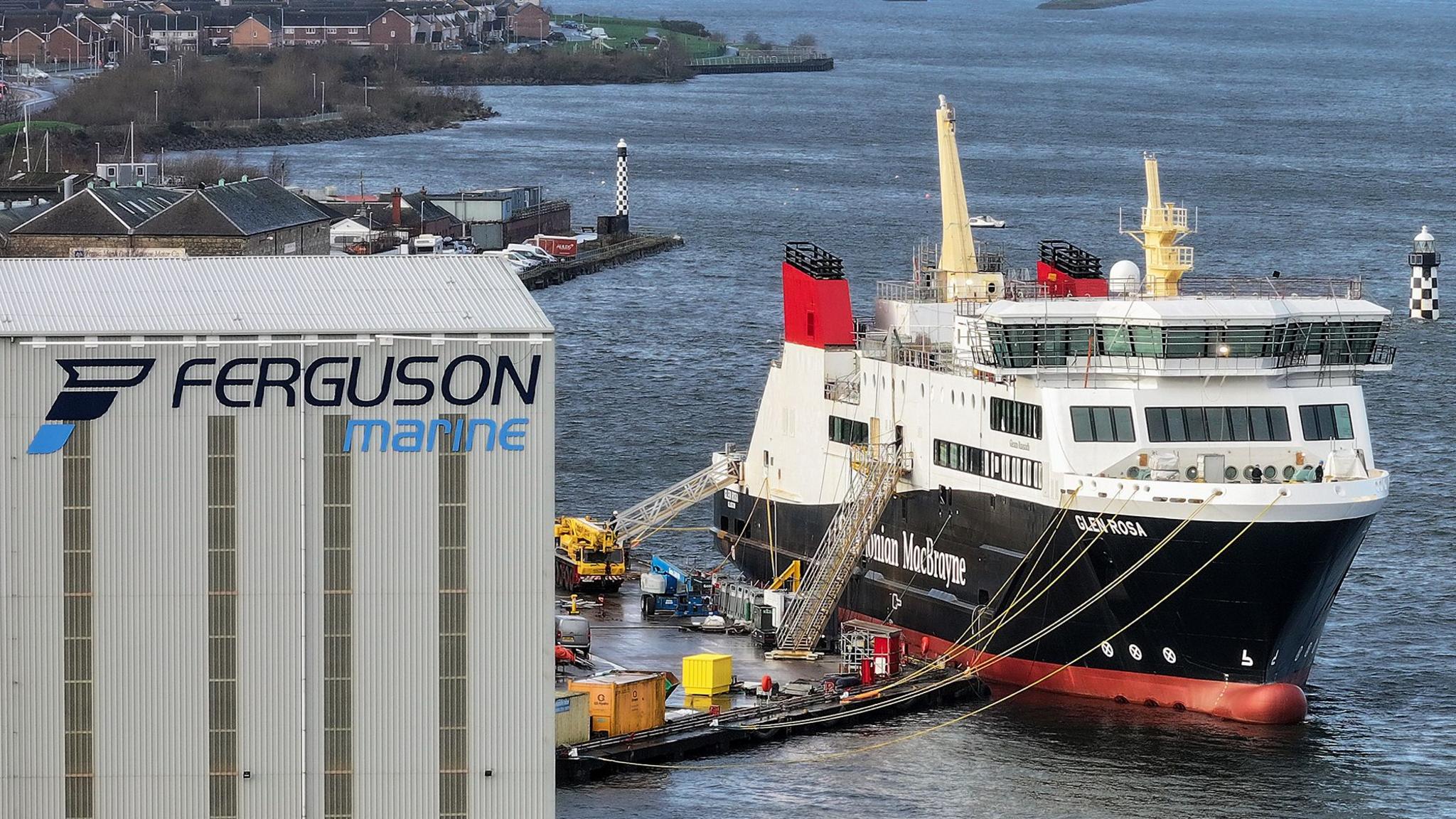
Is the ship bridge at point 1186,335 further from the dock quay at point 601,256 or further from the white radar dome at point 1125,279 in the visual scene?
the dock quay at point 601,256

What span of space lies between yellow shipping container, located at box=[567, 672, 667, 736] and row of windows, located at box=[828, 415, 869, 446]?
35.4 ft

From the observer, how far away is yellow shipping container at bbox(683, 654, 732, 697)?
49844 millimetres

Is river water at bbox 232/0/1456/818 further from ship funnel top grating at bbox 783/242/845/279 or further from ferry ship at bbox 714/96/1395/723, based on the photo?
ship funnel top grating at bbox 783/242/845/279

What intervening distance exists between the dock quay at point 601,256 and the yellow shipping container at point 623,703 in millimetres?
76197

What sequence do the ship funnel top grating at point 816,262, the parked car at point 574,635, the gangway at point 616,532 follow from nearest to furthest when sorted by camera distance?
the parked car at point 574,635, the ship funnel top grating at point 816,262, the gangway at point 616,532

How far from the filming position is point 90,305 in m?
37.0

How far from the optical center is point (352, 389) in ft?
118

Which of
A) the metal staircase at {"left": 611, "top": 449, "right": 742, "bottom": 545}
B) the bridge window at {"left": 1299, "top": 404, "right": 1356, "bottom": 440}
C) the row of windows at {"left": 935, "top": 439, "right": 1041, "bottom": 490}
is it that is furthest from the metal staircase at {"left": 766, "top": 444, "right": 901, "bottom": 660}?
the bridge window at {"left": 1299, "top": 404, "right": 1356, "bottom": 440}

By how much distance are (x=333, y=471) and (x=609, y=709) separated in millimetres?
12372

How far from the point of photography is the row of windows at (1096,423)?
50219 millimetres

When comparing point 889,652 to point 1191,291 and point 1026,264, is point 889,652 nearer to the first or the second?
point 1191,291

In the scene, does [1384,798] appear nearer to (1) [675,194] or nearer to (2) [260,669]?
(2) [260,669]

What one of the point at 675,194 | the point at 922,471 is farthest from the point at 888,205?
the point at 922,471

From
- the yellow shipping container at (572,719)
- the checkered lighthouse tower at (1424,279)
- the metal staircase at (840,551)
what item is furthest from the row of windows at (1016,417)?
the checkered lighthouse tower at (1424,279)
